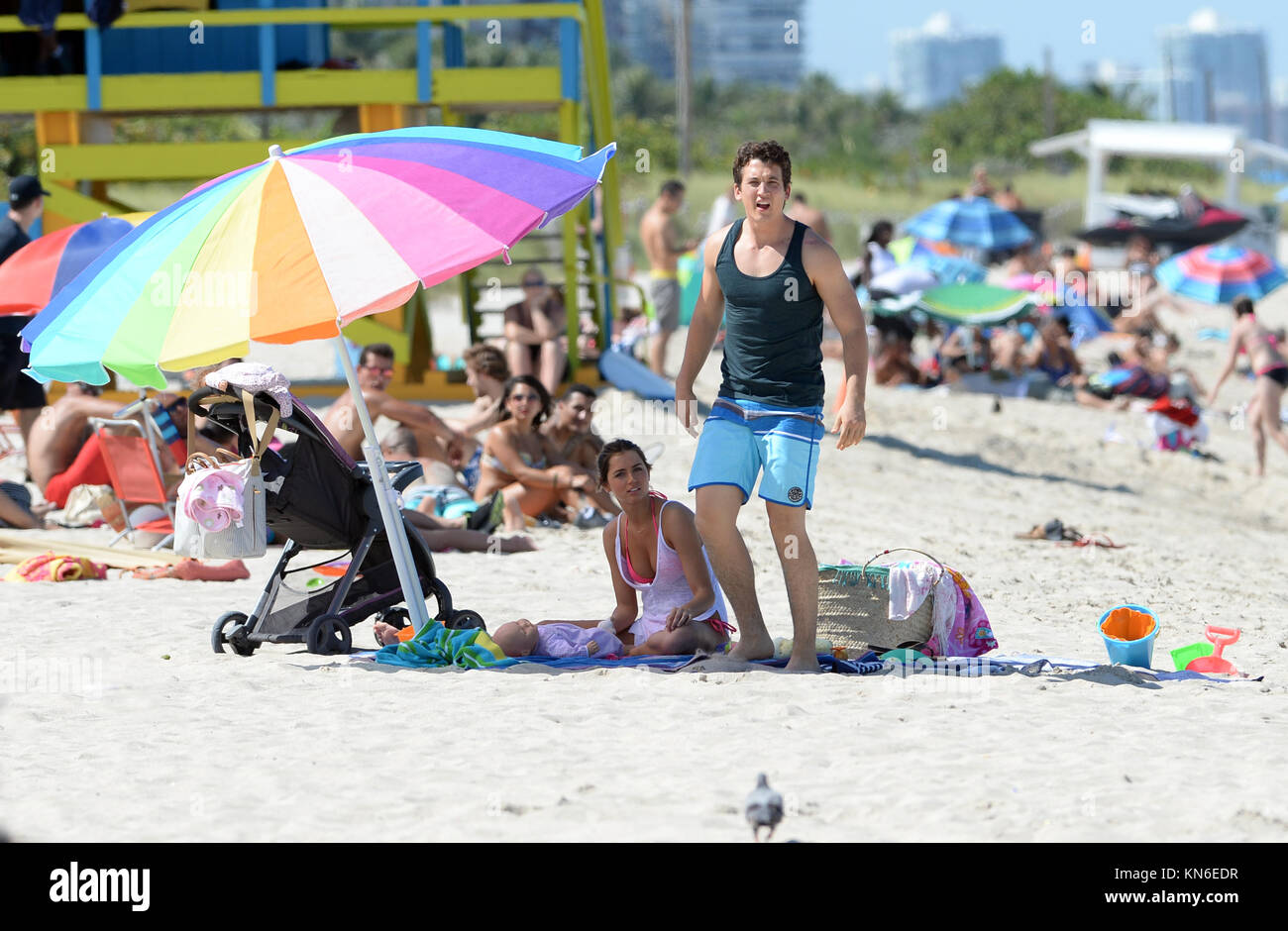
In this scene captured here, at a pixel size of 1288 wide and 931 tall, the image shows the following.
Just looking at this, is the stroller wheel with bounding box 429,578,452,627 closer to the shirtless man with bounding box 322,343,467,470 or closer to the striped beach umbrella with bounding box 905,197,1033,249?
the shirtless man with bounding box 322,343,467,470

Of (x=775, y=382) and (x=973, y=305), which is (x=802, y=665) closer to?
(x=775, y=382)

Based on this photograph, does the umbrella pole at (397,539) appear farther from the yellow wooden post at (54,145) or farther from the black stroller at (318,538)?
the yellow wooden post at (54,145)

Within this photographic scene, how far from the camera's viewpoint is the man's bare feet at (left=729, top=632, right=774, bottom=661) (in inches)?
188

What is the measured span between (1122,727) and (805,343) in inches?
57.3

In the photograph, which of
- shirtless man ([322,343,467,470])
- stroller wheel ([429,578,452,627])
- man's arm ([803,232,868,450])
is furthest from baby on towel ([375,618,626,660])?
shirtless man ([322,343,467,470])

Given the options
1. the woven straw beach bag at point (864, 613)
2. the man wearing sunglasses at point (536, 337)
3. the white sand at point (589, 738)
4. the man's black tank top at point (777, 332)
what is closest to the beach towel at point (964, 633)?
the woven straw beach bag at point (864, 613)

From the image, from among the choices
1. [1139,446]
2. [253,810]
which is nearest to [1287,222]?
[1139,446]

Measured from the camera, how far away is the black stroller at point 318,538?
16.1 ft

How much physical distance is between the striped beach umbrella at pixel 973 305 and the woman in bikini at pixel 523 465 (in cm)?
599

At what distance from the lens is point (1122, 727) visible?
403 cm

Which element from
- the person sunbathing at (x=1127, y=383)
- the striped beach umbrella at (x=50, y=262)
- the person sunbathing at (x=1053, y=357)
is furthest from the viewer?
the person sunbathing at (x=1053, y=357)

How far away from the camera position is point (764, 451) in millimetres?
4617

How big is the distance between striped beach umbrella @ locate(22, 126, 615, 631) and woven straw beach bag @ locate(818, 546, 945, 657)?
5.10 feet

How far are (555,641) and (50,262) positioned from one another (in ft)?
11.5
